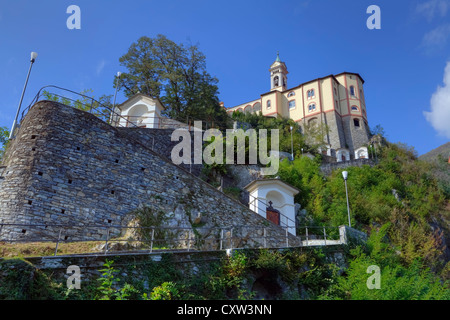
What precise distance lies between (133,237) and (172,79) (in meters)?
20.7

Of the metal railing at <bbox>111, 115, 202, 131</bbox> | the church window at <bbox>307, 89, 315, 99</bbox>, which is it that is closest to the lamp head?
the metal railing at <bbox>111, 115, 202, 131</bbox>

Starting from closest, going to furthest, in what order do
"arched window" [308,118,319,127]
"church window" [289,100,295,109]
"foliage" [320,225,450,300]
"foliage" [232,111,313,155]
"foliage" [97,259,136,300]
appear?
"foliage" [97,259,136,300]
"foliage" [320,225,450,300]
"foliage" [232,111,313,155]
"arched window" [308,118,319,127]
"church window" [289,100,295,109]

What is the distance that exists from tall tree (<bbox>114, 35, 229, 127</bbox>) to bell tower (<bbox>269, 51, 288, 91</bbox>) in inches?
1292

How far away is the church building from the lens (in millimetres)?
49266

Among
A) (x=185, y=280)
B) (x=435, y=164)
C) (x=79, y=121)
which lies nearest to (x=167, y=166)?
(x=79, y=121)

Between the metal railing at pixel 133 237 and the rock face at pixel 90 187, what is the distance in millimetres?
42

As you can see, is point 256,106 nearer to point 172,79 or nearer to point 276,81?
point 276,81

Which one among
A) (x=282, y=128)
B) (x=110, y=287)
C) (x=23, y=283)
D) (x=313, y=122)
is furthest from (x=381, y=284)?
(x=313, y=122)

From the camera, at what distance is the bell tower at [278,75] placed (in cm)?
6500

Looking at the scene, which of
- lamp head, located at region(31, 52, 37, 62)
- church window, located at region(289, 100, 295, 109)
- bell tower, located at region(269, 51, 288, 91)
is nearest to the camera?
lamp head, located at region(31, 52, 37, 62)

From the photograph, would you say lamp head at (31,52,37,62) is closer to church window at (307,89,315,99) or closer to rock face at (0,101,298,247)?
rock face at (0,101,298,247)

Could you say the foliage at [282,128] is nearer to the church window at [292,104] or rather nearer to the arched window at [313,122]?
the arched window at [313,122]

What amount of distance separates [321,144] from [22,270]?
36174mm
